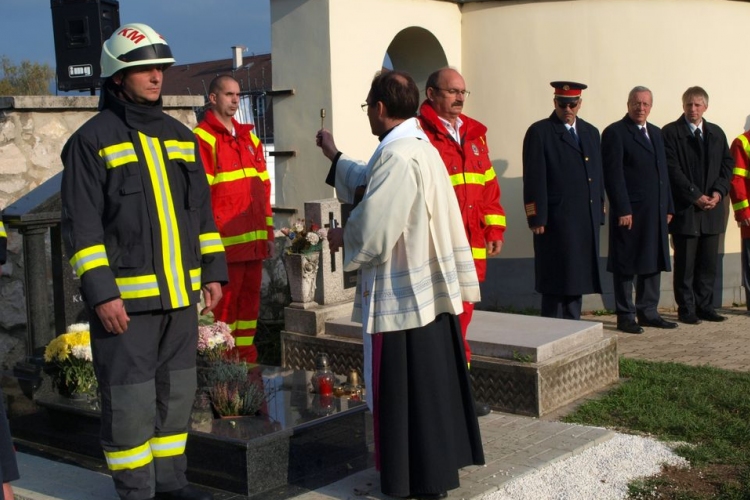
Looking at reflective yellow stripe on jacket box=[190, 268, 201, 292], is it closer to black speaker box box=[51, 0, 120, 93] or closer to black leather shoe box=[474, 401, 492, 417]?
black leather shoe box=[474, 401, 492, 417]

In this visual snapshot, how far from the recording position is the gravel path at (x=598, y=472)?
506 centimetres

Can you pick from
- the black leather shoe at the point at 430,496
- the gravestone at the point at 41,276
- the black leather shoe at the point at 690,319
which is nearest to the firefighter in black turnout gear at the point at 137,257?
the black leather shoe at the point at 430,496

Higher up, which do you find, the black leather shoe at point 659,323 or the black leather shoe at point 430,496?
the black leather shoe at point 659,323

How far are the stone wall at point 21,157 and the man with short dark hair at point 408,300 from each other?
12.9 feet

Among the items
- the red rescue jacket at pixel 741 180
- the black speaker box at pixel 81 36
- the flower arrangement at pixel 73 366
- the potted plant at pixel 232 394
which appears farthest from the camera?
the black speaker box at pixel 81 36

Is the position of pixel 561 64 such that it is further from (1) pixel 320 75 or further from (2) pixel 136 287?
(2) pixel 136 287

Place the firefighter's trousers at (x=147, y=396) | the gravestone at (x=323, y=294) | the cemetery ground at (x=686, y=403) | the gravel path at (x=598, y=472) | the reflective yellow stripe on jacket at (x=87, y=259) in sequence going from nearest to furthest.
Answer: the reflective yellow stripe on jacket at (x=87, y=259), the firefighter's trousers at (x=147, y=396), the gravel path at (x=598, y=472), the cemetery ground at (x=686, y=403), the gravestone at (x=323, y=294)

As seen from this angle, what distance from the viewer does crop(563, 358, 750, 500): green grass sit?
567 cm

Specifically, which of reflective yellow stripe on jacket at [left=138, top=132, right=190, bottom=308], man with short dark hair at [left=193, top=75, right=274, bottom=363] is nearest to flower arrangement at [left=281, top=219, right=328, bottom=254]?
man with short dark hair at [left=193, top=75, right=274, bottom=363]

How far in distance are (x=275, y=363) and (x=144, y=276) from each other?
410 centimetres

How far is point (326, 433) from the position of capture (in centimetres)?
545

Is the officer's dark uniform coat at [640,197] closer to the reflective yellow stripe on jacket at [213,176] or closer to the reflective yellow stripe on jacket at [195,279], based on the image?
the reflective yellow stripe on jacket at [213,176]

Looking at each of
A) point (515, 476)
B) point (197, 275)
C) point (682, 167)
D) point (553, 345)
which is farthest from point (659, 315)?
point (197, 275)

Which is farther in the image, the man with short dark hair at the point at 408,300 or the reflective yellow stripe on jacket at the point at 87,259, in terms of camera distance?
the man with short dark hair at the point at 408,300
